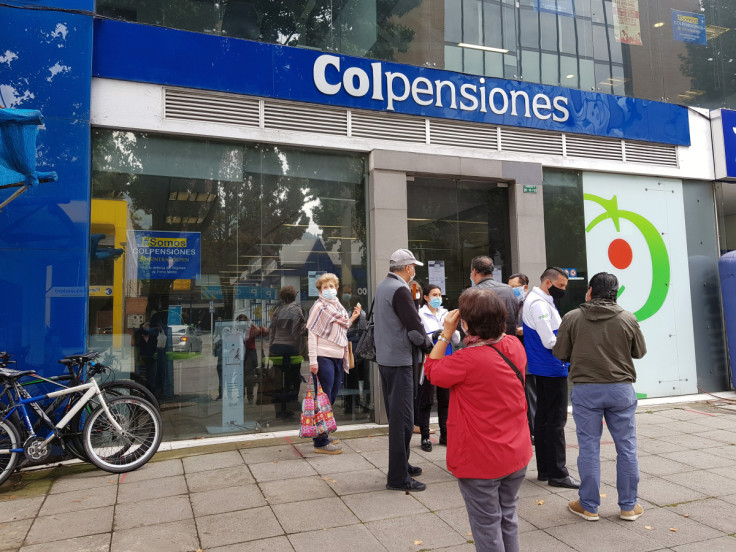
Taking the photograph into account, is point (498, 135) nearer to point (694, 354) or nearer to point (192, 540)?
point (694, 354)

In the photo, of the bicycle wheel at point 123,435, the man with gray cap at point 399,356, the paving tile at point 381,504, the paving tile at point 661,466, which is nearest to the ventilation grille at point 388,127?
the man with gray cap at point 399,356

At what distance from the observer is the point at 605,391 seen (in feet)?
13.1

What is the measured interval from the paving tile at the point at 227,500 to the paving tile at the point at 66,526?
65 cm

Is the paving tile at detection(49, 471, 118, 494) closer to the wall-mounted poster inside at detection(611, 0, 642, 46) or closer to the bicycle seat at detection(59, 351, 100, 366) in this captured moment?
the bicycle seat at detection(59, 351, 100, 366)

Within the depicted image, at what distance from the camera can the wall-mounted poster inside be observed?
9.43 m

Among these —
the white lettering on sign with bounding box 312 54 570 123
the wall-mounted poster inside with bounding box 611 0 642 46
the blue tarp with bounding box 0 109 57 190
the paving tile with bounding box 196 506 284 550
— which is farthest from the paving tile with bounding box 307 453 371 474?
the wall-mounted poster inside with bounding box 611 0 642 46

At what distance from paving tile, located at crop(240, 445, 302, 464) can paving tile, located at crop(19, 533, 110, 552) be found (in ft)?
6.26

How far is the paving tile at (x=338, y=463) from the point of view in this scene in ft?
17.6

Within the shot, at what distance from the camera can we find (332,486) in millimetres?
4867

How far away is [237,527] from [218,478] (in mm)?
1220

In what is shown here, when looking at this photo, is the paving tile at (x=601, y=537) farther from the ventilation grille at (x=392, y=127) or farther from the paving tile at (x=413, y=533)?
the ventilation grille at (x=392, y=127)

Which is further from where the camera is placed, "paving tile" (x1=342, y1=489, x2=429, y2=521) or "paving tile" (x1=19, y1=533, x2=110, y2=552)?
"paving tile" (x1=342, y1=489, x2=429, y2=521)

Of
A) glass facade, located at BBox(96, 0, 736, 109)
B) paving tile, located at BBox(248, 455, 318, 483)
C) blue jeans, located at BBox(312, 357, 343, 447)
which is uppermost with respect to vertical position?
glass facade, located at BBox(96, 0, 736, 109)

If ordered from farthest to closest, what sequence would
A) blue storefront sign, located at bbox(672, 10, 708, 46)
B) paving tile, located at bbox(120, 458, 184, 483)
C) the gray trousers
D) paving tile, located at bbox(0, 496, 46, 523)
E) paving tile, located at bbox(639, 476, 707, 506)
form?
blue storefront sign, located at bbox(672, 10, 708, 46), paving tile, located at bbox(120, 458, 184, 483), paving tile, located at bbox(639, 476, 707, 506), paving tile, located at bbox(0, 496, 46, 523), the gray trousers
